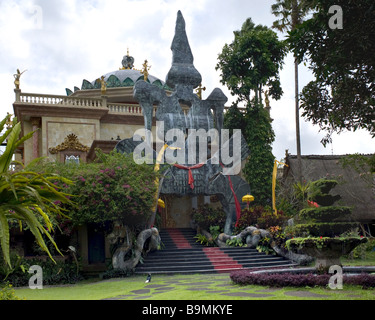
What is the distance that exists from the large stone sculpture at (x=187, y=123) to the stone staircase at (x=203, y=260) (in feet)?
7.68

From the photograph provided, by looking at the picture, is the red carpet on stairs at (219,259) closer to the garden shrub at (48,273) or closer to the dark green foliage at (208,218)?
the dark green foliage at (208,218)

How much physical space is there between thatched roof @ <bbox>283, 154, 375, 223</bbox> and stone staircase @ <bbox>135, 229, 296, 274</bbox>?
25.8 feet

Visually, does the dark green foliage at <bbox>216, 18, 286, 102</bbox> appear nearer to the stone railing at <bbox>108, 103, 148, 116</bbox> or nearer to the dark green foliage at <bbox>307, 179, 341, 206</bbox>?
the stone railing at <bbox>108, 103, 148, 116</bbox>

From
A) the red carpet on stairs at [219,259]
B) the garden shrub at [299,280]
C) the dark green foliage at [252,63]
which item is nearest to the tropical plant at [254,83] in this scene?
the dark green foliage at [252,63]

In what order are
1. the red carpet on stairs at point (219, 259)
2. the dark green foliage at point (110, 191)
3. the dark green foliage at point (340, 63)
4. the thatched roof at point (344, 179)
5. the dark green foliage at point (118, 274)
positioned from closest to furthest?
1. the dark green foliage at point (340, 63)
2. the dark green foliage at point (110, 191)
3. the dark green foliage at point (118, 274)
4. the red carpet on stairs at point (219, 259)
5. the thatched roof at point (344, 179)

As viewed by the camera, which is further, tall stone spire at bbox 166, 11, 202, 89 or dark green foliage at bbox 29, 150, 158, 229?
tall stone spire at bbox 166, 11, 202, 89

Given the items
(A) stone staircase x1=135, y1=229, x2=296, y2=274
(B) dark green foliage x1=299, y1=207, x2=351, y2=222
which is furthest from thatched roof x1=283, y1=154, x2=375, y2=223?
(B) dark green foliage x1=299, y1=207, x2=351, y2=222

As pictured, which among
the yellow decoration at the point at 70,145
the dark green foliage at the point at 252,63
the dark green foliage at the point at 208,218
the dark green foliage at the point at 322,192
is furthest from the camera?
the dark green foliage at the point at 252,63

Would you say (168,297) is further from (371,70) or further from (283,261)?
(283,261)

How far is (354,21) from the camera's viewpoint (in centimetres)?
1002

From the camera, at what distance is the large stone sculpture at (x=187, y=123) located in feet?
73.3

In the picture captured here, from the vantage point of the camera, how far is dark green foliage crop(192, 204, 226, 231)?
24.0 m

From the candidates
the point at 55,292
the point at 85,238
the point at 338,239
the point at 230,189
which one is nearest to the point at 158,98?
the point at 230,189

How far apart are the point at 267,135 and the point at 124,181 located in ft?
46.0
